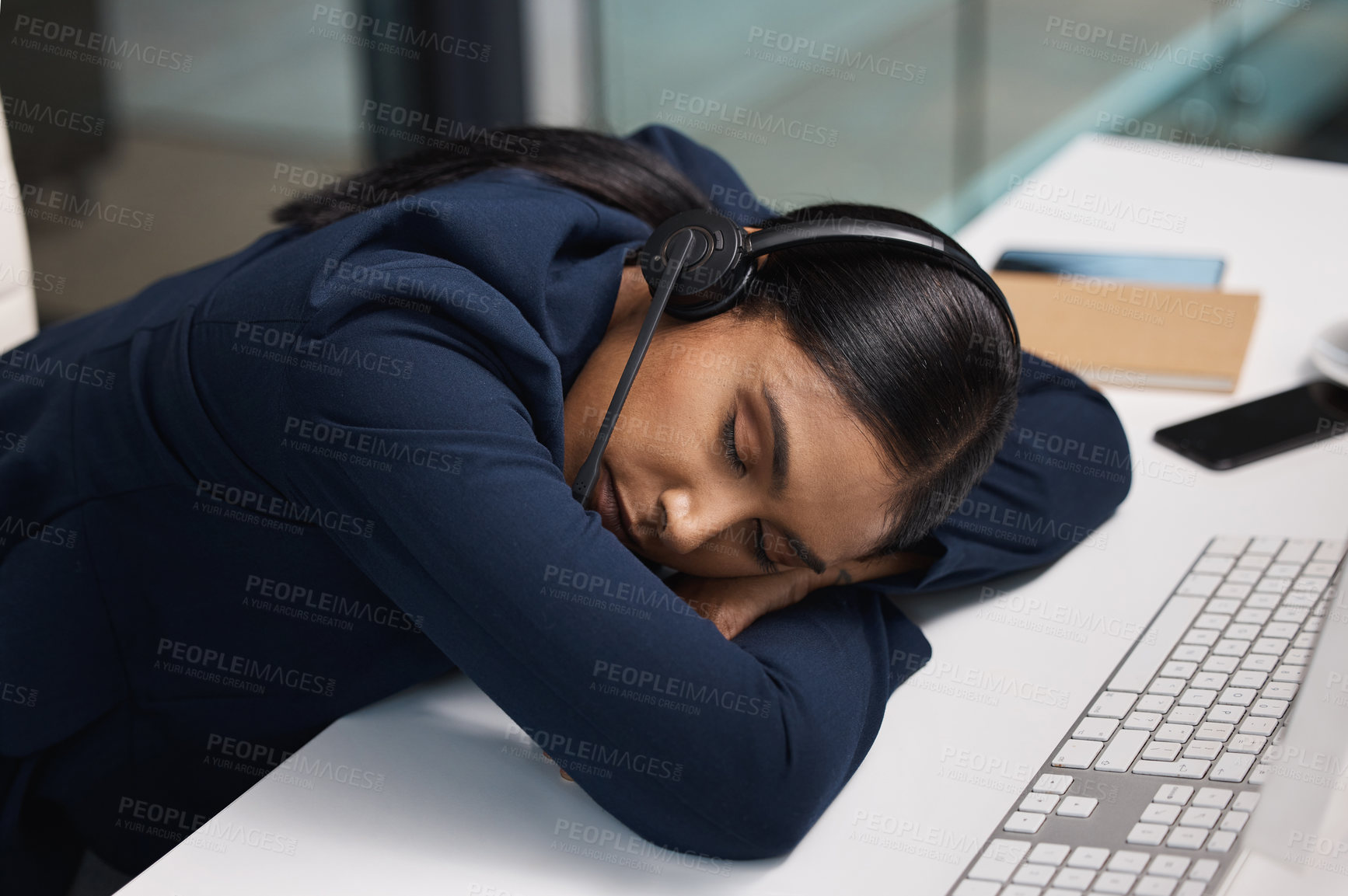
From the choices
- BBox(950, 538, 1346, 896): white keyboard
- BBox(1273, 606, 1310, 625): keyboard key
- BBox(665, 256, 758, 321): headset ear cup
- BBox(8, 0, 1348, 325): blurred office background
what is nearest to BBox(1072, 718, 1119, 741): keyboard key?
BBox(950, 538, 1346, 896): white keyboard

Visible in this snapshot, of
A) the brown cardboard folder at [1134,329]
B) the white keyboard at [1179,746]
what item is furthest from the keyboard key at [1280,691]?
the brown cardboard folder at [1134,329]

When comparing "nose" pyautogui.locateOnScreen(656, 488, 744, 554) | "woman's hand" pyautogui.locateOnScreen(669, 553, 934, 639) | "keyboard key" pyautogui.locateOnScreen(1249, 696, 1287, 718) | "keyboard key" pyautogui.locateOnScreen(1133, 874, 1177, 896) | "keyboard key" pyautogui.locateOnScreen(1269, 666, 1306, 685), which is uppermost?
"nose" pyautogui.locateOnScreen(656, 488, 744, 554)

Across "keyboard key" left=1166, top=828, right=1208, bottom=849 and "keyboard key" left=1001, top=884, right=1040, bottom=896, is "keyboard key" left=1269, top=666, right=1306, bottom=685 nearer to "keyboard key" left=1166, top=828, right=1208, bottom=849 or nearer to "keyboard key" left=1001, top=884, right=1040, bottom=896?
"keyboard key" left=1166, top=828, right=1208, bottom=849

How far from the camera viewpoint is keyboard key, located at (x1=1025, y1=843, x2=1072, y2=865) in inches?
29.8

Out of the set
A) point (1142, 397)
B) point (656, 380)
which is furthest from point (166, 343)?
point (1142, 397)

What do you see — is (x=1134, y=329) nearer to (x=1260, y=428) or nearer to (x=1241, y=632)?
(x=1260, y=428)

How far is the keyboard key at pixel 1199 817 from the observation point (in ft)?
2.53

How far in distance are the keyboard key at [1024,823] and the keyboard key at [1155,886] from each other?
0.27 ft

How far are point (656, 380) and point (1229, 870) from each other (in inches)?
20.9

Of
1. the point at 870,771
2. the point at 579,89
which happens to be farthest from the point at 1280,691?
the point at 579,89

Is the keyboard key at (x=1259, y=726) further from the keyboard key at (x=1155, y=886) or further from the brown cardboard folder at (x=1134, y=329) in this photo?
the brown cardboard folder at (x=1134, y=329)

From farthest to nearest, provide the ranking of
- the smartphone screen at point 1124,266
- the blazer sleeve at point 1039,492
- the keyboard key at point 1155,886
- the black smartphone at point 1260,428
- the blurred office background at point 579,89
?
the blurred office background at point 579,89 < the smartphone screen at point 1124,266 < the black smartphone at point 1260,428 < the blazer sleeve at point 1039,492 < the keyboard key at point 1155,886

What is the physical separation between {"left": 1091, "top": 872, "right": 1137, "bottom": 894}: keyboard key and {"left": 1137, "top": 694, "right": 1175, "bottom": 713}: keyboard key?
0.66 feet

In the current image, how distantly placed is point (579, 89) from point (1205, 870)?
2486mm
